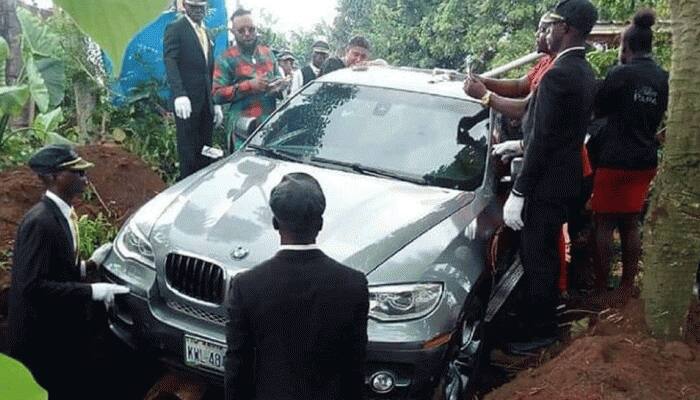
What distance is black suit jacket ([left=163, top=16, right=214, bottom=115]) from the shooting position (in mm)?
5898

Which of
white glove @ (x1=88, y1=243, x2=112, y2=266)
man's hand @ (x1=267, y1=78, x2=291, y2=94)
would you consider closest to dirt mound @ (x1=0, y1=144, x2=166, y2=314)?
white glove @ (x1=88, y1=243, x2=112, y2=266)

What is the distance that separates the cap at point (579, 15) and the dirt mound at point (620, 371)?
144 centimetres

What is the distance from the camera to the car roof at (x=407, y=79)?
496 centimetres

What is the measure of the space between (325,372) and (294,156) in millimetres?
2355

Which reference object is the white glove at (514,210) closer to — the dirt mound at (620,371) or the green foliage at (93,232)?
the dirt mound at (620,371)

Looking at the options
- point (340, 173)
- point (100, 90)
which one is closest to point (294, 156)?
point (340, 173)

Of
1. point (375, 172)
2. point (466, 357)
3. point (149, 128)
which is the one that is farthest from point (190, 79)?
point (466, 357)

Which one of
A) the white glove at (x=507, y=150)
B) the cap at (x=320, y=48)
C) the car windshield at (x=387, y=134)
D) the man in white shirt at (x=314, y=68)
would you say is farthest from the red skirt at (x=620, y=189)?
the cap at (x=320, y=48)

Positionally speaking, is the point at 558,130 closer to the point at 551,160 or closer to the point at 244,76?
the point at 551,160

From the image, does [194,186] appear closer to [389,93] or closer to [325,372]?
[389,93]

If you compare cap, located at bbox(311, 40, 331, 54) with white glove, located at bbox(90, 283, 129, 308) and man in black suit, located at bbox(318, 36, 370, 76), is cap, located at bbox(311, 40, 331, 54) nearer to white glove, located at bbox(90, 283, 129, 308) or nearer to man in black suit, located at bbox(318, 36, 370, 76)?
man in black suit, located at bbox(318, 36, 370, 76)

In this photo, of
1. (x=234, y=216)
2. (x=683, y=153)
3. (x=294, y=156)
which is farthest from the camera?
(x=294, y=156)

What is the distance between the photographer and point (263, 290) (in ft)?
8.09

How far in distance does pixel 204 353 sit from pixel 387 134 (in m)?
1.78
